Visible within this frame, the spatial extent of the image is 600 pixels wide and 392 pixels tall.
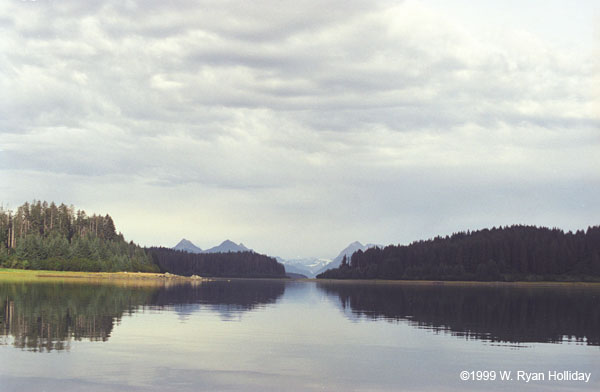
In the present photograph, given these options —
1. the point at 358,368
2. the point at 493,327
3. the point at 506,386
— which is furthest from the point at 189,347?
the point at 493,327

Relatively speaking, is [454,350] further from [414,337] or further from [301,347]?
[301,347]

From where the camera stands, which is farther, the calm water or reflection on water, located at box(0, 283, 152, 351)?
reflection on water, located at box(0, 283, 152, 351)

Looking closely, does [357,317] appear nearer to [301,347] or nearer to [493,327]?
[493,327]

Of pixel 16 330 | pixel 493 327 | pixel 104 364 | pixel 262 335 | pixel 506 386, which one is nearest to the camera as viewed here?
pixel 506 386

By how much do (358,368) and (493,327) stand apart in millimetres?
32812

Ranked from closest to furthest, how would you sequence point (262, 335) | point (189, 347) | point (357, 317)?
1. point (189, 347)
2. point (262, 335)
3. point (357, 317)

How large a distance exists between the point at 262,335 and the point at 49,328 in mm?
17620

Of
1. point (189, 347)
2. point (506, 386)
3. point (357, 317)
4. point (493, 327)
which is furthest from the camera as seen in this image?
point (357, 317)

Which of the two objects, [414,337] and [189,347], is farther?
[414,337]

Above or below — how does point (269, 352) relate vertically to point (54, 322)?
below

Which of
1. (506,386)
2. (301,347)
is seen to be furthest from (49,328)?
(506,386)

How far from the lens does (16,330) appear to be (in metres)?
47.9

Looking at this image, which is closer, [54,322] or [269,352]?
A: [269,352]

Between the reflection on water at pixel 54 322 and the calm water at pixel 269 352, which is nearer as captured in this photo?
the calm water at pixel 269 352
